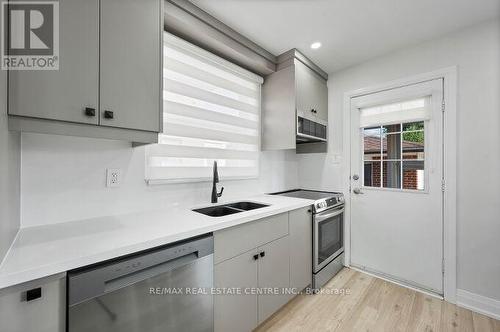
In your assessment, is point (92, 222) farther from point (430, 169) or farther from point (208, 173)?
point (430, 169)

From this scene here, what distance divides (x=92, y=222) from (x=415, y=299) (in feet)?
9.13

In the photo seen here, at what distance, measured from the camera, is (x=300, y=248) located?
1.98m

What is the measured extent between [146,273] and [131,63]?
44.2 inches

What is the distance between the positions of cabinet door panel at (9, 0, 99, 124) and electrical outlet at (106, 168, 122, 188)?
457 millimetres

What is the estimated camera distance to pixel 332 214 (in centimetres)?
238

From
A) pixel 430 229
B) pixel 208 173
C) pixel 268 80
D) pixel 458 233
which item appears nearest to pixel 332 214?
pixel 430 229

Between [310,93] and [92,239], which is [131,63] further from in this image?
[310,93]

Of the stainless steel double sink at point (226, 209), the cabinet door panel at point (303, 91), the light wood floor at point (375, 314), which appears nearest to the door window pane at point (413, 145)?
the cabinet door panel at point (303, 91)

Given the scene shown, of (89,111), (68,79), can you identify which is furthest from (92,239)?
(68,79)

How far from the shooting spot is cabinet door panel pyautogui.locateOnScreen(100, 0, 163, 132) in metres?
1.10

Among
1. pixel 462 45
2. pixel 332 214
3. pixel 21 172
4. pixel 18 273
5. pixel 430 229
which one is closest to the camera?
pixel 18 273

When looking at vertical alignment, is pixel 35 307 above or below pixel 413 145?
below

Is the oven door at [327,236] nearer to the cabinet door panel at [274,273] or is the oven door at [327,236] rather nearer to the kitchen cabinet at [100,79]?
the cabinet door panel at [274,273]

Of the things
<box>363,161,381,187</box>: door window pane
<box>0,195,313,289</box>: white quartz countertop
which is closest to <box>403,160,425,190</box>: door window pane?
<box>363,161,381,187</box>: door window pane
